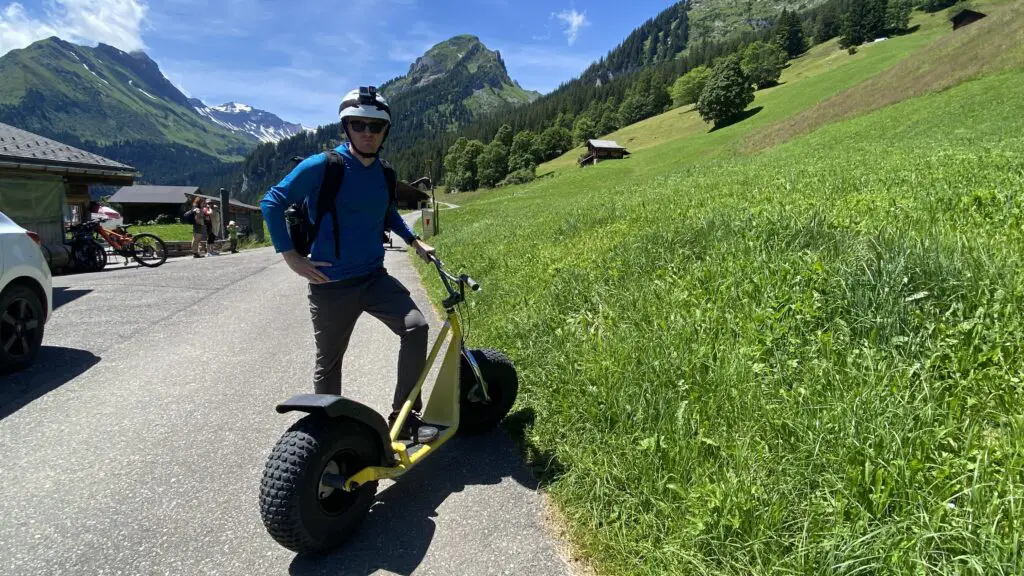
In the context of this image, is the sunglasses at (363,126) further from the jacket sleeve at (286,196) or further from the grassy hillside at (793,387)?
the grassy hillside at (793,387)

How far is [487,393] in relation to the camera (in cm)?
426

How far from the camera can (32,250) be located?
6.27 meters

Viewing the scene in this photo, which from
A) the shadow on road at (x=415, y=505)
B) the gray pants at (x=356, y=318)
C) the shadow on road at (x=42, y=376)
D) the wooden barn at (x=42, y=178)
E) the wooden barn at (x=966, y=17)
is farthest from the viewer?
the wooden barn at (x=966, y=17)

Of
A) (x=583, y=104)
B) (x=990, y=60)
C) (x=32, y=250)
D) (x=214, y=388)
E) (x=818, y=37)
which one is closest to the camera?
(x=214, y=388)

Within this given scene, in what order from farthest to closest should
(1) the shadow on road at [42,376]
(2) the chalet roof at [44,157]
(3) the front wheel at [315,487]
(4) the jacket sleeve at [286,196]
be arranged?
1. (2) the chalet roof at [44,157]
2. (1) the shadow on road at [42,376]
3. (4) the jacket sleeve at [286,196]
4. (3) the front wheel at [315,487]

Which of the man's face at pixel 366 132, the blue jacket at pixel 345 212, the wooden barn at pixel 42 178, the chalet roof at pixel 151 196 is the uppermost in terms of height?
the chalet roof at pixel 151 196

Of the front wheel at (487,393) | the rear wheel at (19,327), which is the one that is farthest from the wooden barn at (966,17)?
the rear wheel at (19,327)

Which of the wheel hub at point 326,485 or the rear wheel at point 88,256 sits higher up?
the rear wheel at point 88,256

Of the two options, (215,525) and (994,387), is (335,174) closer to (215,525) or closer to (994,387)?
(215,525)

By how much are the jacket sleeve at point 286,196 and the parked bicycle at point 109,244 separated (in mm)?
16438

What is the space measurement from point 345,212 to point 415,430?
1680 mm

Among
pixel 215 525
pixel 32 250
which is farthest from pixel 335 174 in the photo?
pixel 32 250

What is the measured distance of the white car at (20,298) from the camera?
5730mm

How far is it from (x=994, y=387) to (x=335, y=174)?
4.17m
